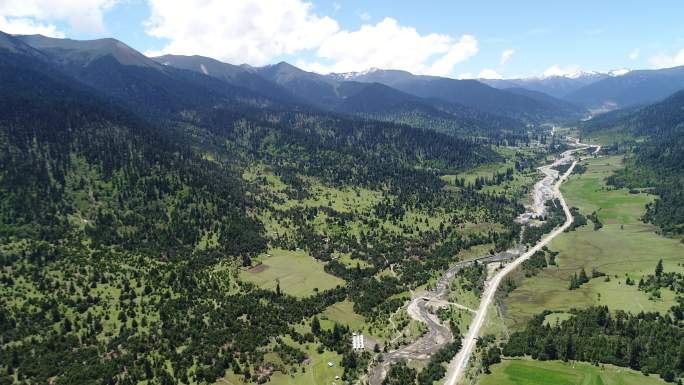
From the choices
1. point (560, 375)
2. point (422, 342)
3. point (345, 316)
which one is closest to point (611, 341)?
point (560, 375)

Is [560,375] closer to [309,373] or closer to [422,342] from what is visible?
[422,342]

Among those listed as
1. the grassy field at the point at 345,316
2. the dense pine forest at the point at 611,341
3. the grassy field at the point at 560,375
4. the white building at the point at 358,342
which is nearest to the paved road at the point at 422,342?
the white building at the point at 358,342

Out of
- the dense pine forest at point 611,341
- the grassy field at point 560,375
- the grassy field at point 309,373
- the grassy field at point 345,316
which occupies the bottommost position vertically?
the grassy field at point 309,373

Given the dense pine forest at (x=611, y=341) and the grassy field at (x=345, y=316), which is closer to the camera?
the dense pine forest at (x=611, y=341)

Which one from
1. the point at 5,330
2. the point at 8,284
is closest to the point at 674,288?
the point at 5,330

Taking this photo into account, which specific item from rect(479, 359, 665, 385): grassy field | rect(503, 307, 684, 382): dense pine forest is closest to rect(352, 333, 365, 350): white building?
rect(479, 359, 665, 385): grassy field

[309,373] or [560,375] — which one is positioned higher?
[560,375]

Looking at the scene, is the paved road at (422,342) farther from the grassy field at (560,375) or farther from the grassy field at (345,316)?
the grassy field at (560,375)

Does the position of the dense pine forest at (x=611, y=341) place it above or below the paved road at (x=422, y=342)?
above
